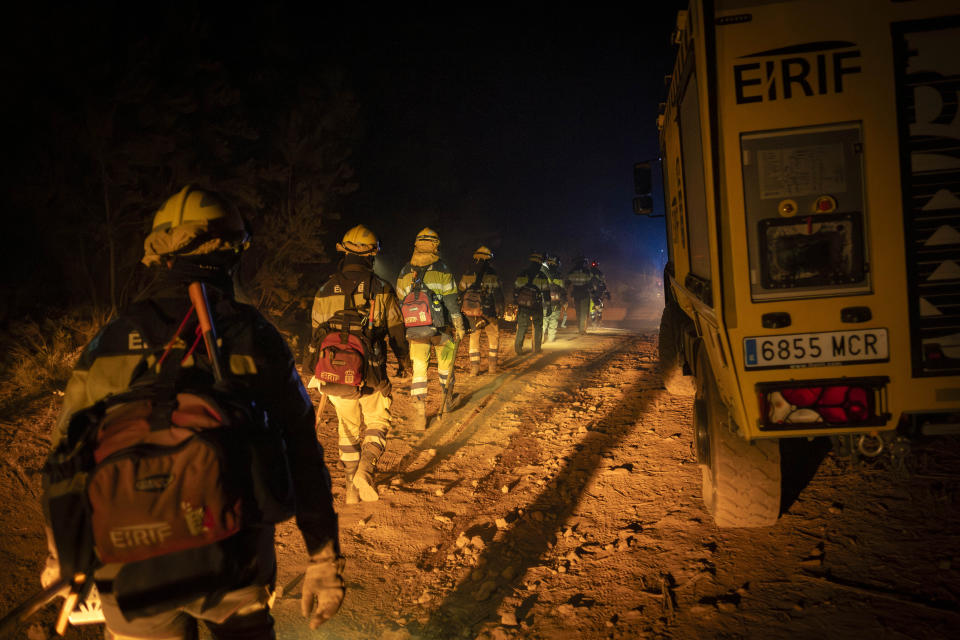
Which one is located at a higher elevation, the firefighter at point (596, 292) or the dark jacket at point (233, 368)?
the firefighter at point (596, 292)

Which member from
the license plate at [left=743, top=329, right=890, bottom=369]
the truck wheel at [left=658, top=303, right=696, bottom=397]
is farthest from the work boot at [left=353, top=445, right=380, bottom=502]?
the truck wheel at [left=658, top=303, right=696, bottom=397]

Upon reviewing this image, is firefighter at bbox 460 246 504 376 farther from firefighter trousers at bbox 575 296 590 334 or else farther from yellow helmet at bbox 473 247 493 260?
firefighter trousers at bbox 575 296 590 334

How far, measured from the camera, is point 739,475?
3.33m

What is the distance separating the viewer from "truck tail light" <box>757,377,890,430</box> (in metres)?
2.81

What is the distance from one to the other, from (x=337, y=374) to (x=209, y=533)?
3000mm

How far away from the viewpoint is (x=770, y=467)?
328 cm

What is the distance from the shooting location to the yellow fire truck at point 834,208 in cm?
268

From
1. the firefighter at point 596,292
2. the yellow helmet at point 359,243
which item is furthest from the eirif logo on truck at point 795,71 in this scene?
the firefighter at point 596,292

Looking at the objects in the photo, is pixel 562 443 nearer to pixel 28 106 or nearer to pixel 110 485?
pixel 110 485

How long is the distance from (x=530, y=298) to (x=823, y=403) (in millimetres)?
8952

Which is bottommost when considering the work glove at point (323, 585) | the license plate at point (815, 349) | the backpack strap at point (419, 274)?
the work glove at point (323, 585)

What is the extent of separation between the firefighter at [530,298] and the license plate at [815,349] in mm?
8883

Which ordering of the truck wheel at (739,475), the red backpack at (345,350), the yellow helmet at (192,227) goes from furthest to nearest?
the red backpack at (345,350) < the truck wheel at (739,475) < the yellow helmet at (192,227)

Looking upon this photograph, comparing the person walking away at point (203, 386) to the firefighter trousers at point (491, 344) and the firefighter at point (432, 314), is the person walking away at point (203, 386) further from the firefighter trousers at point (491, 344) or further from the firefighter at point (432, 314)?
the firefighter trousers at point (491, 344)
